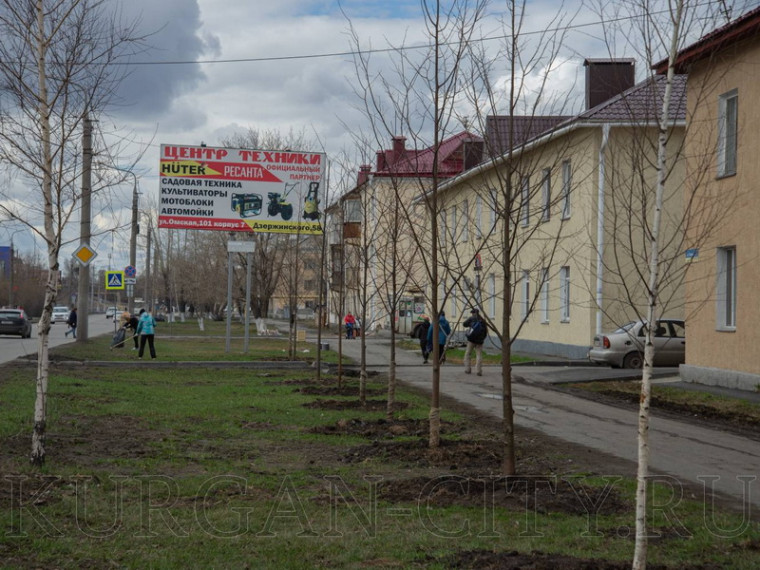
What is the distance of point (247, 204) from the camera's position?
1195 inches

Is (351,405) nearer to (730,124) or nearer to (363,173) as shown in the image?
(363,173)

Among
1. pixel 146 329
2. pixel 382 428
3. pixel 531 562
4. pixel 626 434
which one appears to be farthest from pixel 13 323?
pixel 531 562

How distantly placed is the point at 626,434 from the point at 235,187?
2067 cm

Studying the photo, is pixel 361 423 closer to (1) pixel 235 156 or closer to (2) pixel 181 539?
(2) pixel 181 539

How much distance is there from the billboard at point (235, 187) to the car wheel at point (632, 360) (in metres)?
10.9

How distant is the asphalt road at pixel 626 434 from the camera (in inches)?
346

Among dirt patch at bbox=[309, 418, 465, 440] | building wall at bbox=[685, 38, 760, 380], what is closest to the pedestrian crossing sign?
building wall at bbox=[685, 38, 760, 380]

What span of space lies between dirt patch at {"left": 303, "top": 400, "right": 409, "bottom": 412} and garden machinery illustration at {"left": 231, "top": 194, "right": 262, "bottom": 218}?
54.5 ft

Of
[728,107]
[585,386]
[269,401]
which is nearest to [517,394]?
[585,386]

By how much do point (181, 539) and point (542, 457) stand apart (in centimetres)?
471

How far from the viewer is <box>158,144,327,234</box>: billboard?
29766mm

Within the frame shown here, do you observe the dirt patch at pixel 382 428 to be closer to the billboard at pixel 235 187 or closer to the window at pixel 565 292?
the billboard at pixel 235 187

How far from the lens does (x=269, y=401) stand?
48.4 feet

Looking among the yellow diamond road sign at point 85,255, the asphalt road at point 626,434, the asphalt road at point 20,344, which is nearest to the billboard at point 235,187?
the yellow diamond road sign at point 85,255
